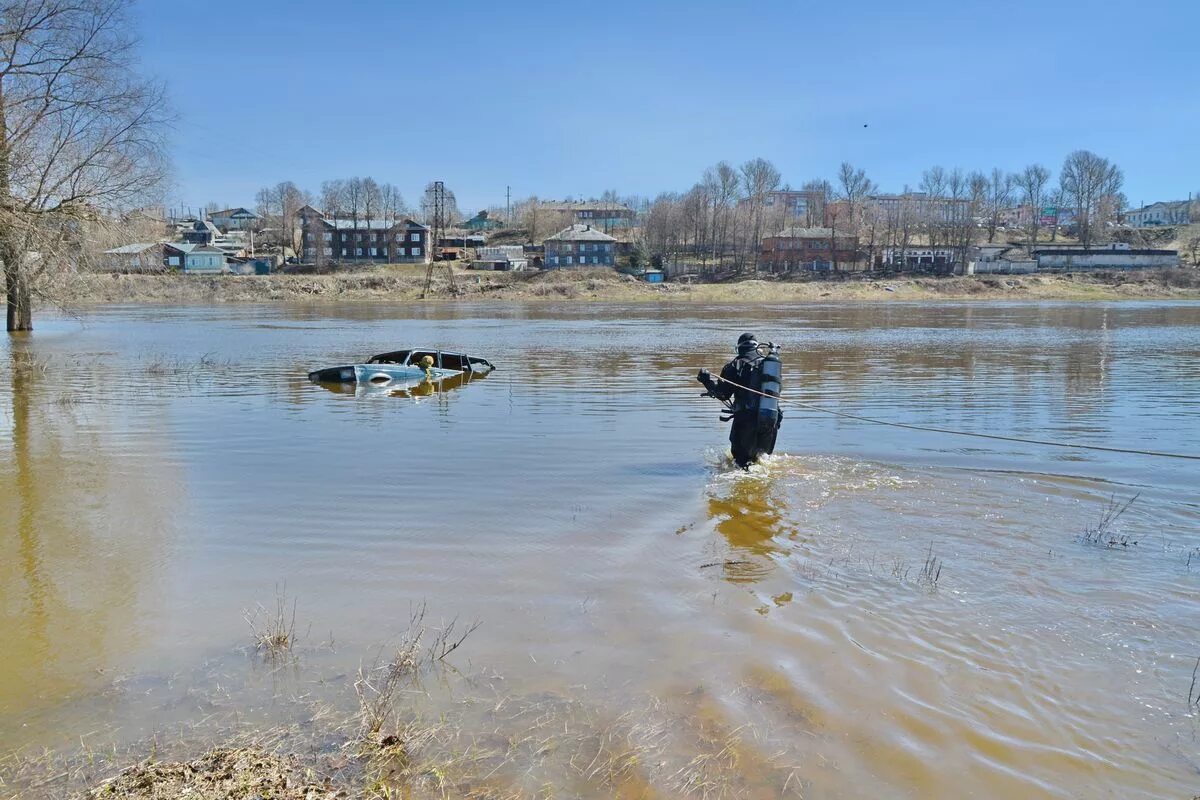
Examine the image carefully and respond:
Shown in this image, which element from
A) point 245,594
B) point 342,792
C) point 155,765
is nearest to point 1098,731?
point 342,792

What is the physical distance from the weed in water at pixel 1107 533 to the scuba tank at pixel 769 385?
3.76 meters

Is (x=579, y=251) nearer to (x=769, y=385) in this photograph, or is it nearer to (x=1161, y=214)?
(x=769, y=385)

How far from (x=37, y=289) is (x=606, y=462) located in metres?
23.8

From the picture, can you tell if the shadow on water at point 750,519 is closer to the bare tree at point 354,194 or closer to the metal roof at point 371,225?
the metal roof at point 371,225

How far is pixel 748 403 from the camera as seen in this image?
36.9ft

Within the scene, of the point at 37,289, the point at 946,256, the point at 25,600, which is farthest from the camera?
the point at 946,256

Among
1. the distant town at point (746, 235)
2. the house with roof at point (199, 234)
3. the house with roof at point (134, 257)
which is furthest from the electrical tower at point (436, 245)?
the house with roof at point (134, 257)

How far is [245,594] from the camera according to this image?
23.0 ft

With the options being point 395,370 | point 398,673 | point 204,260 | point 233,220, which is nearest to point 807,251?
point 204,260

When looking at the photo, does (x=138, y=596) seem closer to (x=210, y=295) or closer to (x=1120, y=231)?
(x=210, y=295)

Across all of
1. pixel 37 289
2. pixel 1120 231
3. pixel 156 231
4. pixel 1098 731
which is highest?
pixel 1120 231

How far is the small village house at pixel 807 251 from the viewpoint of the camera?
11494cm

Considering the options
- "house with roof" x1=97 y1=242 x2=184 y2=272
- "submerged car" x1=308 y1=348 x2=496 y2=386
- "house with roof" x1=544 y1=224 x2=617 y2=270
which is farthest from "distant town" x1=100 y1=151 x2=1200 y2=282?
"submerged car" x1=308 y1=348 x2=496 y2=386

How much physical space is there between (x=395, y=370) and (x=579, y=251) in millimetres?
100201
